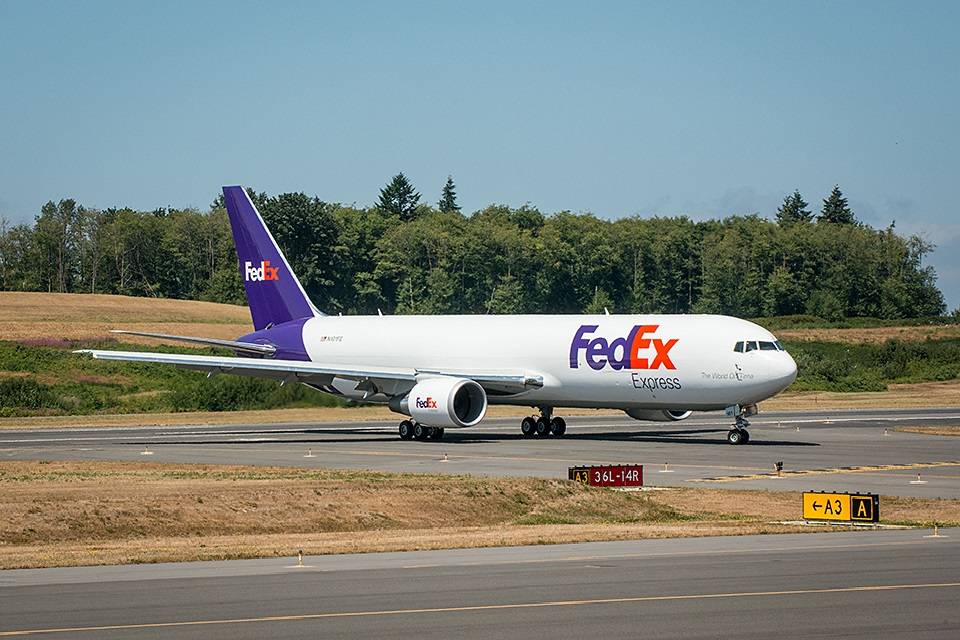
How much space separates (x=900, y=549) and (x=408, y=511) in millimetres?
10529

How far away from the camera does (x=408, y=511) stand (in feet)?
99.1

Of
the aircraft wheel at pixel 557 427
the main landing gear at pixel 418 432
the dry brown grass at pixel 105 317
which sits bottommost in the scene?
the main landing gear at pixel 418 432

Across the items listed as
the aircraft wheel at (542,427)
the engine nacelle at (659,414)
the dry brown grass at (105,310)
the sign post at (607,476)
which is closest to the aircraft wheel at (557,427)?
the aircraft wheel at (542,427)

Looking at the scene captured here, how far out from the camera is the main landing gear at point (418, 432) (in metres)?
53.5

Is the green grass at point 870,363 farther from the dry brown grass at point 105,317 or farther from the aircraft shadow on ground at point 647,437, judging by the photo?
the dry brown grass at point 105,317

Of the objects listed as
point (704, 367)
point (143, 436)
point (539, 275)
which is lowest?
point (143, 436)

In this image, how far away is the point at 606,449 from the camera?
47656 millimetres

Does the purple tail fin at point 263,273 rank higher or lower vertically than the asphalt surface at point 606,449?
higher

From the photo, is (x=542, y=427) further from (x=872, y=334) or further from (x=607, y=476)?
(x=872, y=334)

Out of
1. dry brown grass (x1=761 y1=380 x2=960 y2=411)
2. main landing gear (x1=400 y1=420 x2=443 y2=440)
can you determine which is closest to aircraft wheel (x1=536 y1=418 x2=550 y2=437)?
main landing gear (x1=400 y1=420 x2=443 y2=440)

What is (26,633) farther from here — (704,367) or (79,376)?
(79,376)

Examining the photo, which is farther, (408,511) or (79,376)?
(79,376)

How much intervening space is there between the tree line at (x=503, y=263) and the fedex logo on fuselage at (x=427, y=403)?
287 ft

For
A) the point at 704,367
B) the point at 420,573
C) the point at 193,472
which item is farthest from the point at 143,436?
the point at 420,573
